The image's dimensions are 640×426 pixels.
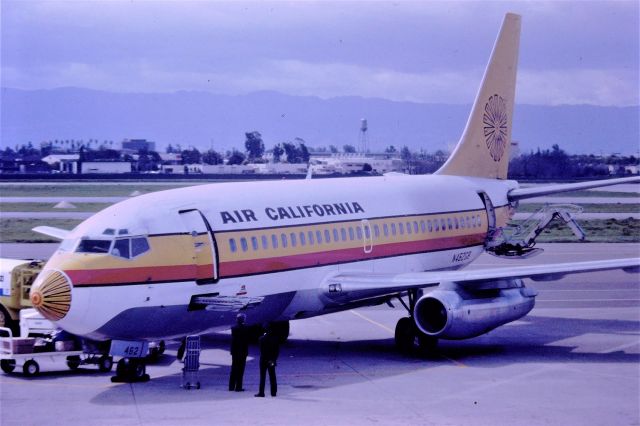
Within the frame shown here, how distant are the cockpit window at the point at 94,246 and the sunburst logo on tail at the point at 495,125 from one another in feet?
Result: 60.7

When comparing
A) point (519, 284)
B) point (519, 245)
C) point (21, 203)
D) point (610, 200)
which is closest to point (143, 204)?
point (519, 284)

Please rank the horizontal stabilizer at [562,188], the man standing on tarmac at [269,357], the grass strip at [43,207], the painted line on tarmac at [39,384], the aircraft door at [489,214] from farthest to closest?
1. the grass strip at [43,207]
2. the aircraft door at [489,214]
3. the horizontal stabilizer at [562,188]
4. the painted line on tarmac at [39,384]
5. the man standing on tarmac at [269,357]

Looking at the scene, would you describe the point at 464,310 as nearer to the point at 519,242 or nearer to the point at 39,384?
the point at 39,384

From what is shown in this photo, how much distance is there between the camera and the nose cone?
21.0m

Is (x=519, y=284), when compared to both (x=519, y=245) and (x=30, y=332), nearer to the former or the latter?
(x=519, y=245)

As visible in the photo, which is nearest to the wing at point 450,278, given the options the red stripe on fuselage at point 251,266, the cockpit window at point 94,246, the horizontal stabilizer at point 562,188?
the red stripe on fuselage at point 251,266

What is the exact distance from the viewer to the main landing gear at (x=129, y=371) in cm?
2300

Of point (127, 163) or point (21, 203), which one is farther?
point (127, 163)

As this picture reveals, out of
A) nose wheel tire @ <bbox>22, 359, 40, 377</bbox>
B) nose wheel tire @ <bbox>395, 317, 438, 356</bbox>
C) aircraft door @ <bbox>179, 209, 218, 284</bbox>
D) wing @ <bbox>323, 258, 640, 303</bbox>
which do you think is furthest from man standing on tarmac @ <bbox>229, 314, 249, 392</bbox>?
nose wheel tire @ <bbox>395, 317, 438, 356</bbox>

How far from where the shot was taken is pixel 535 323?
33.3 m

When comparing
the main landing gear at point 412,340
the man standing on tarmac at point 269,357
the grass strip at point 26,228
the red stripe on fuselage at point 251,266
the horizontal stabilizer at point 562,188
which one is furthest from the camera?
the grass strip at point 26,228

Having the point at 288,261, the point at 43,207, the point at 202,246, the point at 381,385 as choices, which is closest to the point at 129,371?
the point at 202,246

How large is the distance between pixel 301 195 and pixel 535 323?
986 centimetres

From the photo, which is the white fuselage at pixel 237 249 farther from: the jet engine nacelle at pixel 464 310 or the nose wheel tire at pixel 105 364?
the jet engine nacelle at pixel 464 310
